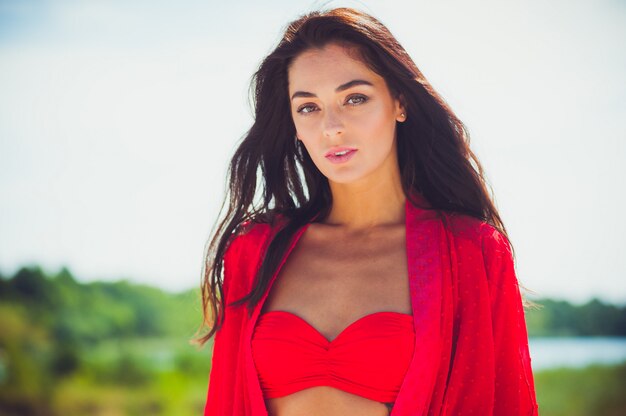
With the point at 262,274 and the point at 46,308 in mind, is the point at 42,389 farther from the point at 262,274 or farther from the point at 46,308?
the point at 262,274

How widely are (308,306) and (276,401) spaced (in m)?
0.32

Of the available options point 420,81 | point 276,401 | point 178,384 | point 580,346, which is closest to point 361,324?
point 276,401

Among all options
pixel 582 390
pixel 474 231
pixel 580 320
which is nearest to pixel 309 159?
pixel 474 231

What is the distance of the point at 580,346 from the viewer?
22.7ft

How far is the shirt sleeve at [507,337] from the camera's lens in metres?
2.20

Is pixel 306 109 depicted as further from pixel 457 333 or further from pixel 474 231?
pixel 457 333

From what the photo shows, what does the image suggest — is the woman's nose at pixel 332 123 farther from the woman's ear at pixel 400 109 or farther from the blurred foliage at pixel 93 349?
the blurred foliage at pixel 93 349

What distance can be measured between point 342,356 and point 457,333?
362mm

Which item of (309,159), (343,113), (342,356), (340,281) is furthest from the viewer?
(309,159)

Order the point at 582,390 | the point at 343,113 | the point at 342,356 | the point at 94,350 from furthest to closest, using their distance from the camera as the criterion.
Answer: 1. the point at 94,350
2. the point at 582,390
3. the point at 343,113
4. the point at 342,356

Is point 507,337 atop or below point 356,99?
below

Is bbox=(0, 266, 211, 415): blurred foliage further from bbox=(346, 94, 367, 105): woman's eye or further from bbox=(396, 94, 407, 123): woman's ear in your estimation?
bbox=(346, 94, 367, 105): woman's eye

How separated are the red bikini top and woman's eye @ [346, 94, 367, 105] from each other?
0.67 metres

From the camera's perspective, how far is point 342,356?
2223 mm
